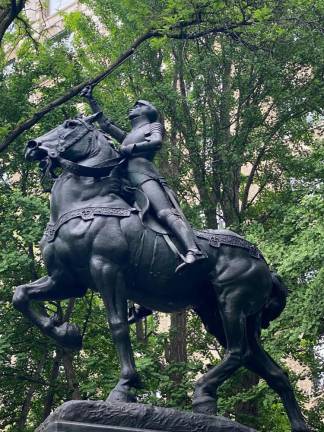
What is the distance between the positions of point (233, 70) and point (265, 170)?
101 inches

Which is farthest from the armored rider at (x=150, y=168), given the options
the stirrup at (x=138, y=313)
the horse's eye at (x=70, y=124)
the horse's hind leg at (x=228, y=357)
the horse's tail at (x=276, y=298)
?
the horse's tail at (x=276, y=298)

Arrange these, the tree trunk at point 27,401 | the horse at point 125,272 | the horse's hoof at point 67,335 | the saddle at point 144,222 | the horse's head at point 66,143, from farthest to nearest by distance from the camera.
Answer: the tree trunk at point 27,401, the horse's head at point 66,143, the horse's hoof at point 67,335, the saddle at point 144,222, the horse at point 125,272

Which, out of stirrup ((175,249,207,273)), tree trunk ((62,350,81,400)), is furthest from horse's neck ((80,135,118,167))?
tree trunk ((62,350,81,400))

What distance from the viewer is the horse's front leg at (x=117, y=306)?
27.3ft

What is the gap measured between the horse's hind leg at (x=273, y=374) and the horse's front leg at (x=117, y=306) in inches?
47.2

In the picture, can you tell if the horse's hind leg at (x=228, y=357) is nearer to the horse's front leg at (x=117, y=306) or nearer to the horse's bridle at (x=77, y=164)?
the horse's front leg at (x=117, y=306)

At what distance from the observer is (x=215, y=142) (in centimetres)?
2070

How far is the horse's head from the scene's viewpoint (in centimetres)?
893

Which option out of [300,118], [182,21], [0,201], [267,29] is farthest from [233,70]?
[0,201]

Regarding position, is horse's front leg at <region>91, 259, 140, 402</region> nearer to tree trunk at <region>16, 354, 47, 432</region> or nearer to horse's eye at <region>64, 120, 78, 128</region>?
horse's eye at <region>64, 120, 78, 128</region>

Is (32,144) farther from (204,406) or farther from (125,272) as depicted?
(204,406)

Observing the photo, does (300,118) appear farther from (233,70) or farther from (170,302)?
(170,302)

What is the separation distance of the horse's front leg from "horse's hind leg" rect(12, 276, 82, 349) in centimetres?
44

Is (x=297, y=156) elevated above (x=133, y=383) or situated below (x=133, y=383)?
above
